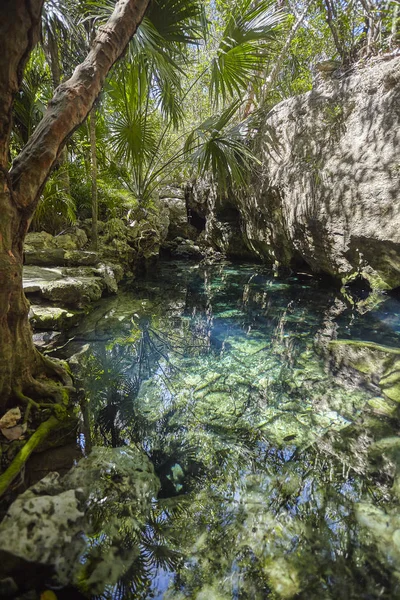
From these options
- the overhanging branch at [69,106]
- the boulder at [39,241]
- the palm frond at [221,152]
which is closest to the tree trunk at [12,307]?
the overhanging branch at [69,106]

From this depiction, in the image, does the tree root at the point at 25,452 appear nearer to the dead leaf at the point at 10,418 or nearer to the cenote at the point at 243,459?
the dead leaf at the point at 10,418

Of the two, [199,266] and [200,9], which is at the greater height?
[200,9]

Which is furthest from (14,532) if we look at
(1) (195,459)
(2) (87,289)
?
(2) (87,289)

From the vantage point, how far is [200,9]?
114 inches

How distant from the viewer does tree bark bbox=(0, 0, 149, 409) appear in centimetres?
125

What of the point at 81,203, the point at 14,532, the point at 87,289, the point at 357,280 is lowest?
the point at 14,532

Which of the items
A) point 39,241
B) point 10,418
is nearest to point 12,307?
point 10,418

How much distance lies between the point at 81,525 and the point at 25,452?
47 cm

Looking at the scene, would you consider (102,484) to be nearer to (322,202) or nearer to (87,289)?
(87,289)

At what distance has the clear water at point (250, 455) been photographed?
121cm

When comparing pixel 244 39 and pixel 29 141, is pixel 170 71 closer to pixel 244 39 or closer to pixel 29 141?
pixel 244 39

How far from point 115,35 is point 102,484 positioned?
2.42 metres

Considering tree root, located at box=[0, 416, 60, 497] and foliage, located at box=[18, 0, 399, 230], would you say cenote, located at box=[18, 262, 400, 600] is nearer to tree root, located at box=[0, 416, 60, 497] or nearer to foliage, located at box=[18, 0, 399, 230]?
tree root, located at box=[0, 416, 60, 497]

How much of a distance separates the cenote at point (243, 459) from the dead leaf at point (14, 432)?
0.41 metres
